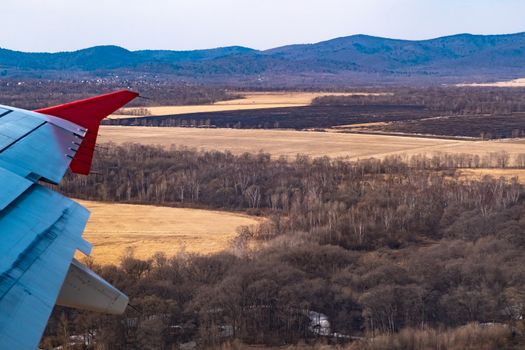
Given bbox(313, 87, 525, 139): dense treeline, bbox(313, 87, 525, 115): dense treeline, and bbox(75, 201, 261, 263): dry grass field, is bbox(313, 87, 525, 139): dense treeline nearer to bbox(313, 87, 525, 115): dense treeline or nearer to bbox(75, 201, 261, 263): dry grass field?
bbox(313, 87, 525, 115): dense treeline

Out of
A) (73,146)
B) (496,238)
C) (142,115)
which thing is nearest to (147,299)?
(73,146)

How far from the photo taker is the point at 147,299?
26266 millimetres

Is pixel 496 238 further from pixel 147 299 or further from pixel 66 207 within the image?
pixel 66 207

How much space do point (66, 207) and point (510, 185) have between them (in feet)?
158

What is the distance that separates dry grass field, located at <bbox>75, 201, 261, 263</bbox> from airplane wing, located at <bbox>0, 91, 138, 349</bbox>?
71.9ft

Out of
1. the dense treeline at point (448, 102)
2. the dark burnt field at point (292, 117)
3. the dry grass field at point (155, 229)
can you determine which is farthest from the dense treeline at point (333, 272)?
the dense treeline at point (448, 102)

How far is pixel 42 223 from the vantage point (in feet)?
35.9

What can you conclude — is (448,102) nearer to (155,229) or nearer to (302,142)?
(302,142)

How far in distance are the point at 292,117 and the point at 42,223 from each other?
121 meters

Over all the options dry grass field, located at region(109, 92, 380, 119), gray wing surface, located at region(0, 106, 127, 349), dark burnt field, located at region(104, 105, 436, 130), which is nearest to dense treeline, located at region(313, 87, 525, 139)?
dark burnt field, located at region(104, 105, 436, 130)

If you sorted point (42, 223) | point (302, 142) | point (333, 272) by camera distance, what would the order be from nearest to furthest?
point (42, 223)
point (333, 272)
point (302, 142)

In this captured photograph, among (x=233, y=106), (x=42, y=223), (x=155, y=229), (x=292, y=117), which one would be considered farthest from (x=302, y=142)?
(x=42, y=223)

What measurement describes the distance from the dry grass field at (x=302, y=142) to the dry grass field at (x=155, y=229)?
29.3 metres

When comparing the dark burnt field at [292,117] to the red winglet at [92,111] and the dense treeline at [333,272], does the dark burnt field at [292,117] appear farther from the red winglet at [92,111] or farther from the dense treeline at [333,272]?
the red winglet at [92,111]
